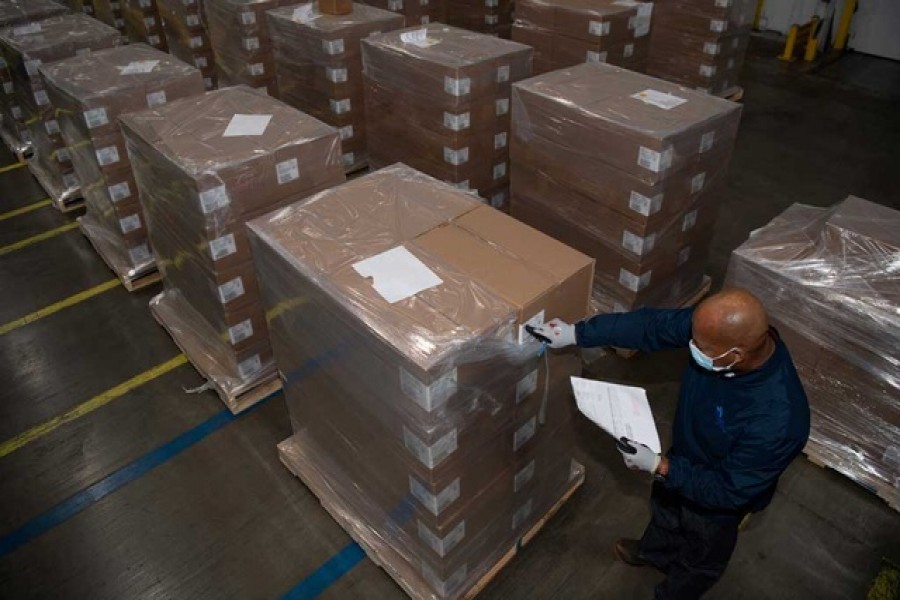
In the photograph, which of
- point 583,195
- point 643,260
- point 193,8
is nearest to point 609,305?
point 643,260

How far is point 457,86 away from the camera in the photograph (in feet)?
15.8

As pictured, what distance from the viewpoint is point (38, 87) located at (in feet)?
19.2

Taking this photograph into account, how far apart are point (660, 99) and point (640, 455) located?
2.74 m

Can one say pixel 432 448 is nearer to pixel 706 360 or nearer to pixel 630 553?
pixel 706 360

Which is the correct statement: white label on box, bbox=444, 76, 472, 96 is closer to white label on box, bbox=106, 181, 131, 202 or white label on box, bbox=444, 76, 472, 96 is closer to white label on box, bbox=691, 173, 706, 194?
white label on box, bbox=691, 173, 706, 194

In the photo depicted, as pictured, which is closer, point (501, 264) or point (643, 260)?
point (501, 264)

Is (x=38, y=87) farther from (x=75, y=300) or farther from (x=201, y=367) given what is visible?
(x=201, y=367)

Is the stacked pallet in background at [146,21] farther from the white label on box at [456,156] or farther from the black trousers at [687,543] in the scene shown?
the black trousers at [687,543]

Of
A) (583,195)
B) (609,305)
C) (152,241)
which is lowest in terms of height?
(609,305)

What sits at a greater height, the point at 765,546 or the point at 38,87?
the point at 38,87

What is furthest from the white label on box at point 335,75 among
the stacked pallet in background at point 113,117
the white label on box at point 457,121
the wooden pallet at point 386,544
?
the wooden pallet at point 386,544

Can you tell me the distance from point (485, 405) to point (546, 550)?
3.90ft

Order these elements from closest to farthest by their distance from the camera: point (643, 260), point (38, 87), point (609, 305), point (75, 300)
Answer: point (643, 260), point (609, 305), point (75, 300), point (38, 87)

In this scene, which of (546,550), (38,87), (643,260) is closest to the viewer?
(546,550)
